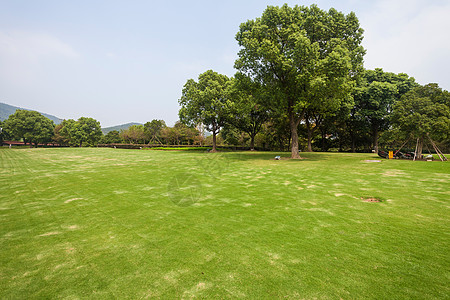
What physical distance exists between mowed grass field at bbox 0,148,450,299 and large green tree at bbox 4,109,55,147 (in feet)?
292

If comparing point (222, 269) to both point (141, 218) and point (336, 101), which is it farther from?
point (336, 101)

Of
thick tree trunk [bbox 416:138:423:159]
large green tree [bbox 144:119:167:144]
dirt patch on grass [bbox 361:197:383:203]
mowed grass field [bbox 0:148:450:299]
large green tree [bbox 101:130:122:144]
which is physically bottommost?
mowed grass field [bbox 0:148:450:299]

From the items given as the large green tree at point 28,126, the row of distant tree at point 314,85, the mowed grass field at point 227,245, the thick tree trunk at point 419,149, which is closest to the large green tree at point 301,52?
the row of distant tree at point 314,85

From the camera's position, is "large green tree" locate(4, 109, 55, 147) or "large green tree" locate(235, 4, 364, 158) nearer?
"large green tree" locate(235, 4, 364, 158)

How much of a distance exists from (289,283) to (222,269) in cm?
108

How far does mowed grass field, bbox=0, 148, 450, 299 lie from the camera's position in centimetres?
298

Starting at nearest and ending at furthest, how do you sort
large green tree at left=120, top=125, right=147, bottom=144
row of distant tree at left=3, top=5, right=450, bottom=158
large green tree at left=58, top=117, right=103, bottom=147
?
row of distant tree at left=3, top=5, right=450, bottom=158 → large green tree at left=58, top=117, right=103, bottom=147 → large green tree at left=120, top=125, right=147, bottom=144

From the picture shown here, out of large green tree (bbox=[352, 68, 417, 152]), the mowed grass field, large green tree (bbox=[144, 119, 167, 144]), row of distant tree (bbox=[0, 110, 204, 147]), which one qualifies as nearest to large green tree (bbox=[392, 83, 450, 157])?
large green tree (bbox=[352, 68, 417, 152])

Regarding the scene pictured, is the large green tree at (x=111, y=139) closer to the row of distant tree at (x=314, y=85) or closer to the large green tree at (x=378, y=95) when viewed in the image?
the row of distant tree at (x=314, y=85)

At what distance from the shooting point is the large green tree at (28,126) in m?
70.8

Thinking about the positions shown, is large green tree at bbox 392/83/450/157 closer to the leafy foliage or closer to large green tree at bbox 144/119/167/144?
the leafy foliage

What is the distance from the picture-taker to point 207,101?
3606 centimetres

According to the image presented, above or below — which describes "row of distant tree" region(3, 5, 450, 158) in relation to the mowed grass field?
above

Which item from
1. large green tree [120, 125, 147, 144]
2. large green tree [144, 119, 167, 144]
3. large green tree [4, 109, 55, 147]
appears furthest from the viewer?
large green tree [120, 125, 147, 144]
